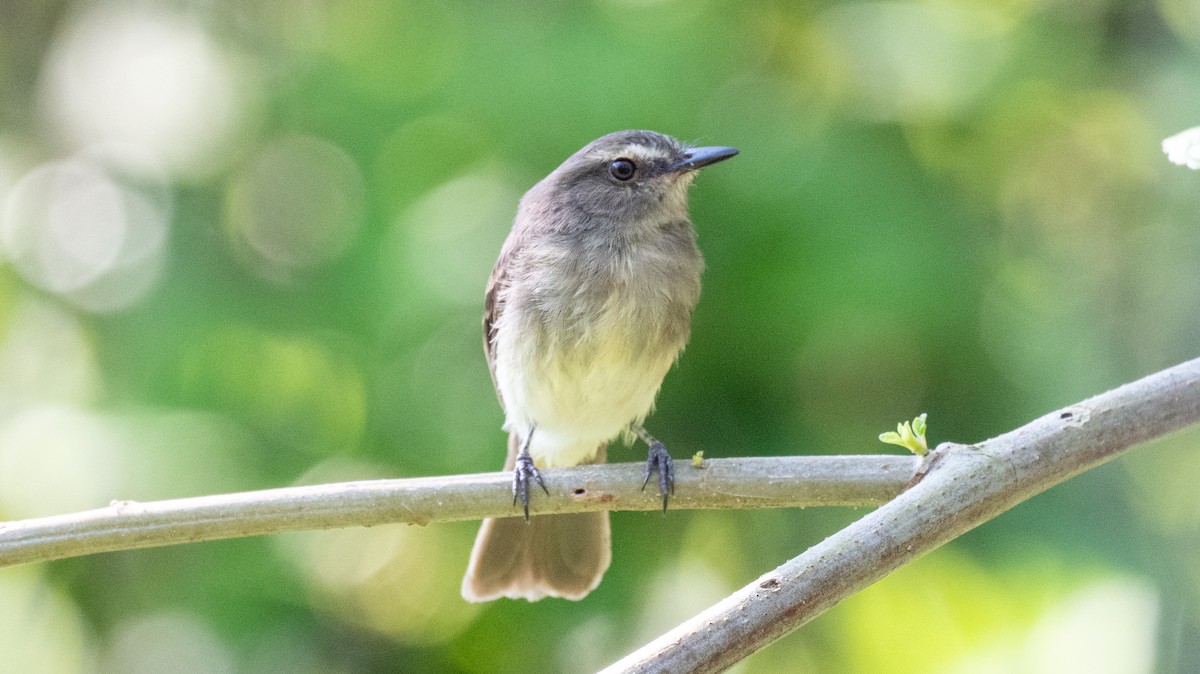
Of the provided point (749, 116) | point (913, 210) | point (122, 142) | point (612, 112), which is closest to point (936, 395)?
point (913, 210)

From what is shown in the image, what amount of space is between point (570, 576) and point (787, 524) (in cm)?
74

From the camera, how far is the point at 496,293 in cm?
448

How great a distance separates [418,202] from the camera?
13.6ft

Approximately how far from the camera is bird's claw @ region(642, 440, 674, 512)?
3283mm

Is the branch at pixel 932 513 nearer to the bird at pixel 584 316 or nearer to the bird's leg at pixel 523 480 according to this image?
the bird's leg at pixel 523 480

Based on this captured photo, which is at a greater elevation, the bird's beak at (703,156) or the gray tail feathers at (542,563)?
the bird's beak at (703,156)

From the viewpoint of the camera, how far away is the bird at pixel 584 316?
4.09 meters

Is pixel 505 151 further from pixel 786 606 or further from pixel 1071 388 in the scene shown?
pixel 786 606

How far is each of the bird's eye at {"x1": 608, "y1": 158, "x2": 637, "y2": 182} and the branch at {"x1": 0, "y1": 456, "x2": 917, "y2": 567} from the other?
1542mm

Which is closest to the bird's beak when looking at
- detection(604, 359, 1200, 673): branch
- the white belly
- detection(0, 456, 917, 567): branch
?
the white belly

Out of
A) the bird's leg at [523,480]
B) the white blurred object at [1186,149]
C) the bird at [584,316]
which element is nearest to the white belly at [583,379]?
the bird at [584,316]

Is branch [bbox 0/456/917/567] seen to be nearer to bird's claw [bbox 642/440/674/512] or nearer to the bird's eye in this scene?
bird's claw [bbox 642/440/674/512]

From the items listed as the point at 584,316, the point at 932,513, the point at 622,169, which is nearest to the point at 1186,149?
the point at 932,513

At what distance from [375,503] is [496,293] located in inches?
62.2
